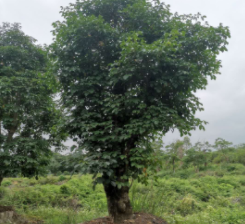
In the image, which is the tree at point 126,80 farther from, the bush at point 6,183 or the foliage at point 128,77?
the bush at point 6,183

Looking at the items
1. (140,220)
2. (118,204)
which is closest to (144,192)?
(140,220)

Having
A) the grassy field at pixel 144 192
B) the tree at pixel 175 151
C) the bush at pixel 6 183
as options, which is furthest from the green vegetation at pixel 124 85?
the tree at pixel 175 151

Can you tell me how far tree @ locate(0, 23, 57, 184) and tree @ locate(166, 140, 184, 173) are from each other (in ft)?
48.8

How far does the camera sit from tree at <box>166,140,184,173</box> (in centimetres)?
2086

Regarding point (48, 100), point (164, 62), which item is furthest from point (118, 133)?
point (48, 100)

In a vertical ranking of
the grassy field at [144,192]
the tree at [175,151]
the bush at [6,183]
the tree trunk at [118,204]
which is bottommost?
the grassy field at [144,192]

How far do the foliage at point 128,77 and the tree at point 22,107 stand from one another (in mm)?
2305

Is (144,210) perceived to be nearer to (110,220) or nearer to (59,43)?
(110,220)

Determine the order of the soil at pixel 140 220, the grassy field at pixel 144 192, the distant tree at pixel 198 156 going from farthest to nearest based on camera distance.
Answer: the distant tree at pixel 198 156 < the grassy field at pixel 144 192 < the soil at pixel 140 220

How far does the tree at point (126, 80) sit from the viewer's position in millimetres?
3938

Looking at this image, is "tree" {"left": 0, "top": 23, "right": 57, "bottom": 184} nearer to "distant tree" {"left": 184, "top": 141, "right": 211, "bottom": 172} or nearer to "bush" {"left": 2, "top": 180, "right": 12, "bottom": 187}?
"bush" {"left": 2, "top": 180, "right": 12, "bottom": 187}

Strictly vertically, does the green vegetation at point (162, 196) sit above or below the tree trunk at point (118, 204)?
below

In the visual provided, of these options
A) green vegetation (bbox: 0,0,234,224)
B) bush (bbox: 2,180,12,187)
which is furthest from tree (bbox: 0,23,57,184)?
bush (bbox: 2,180,12,187)

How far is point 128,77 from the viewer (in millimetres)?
4137
